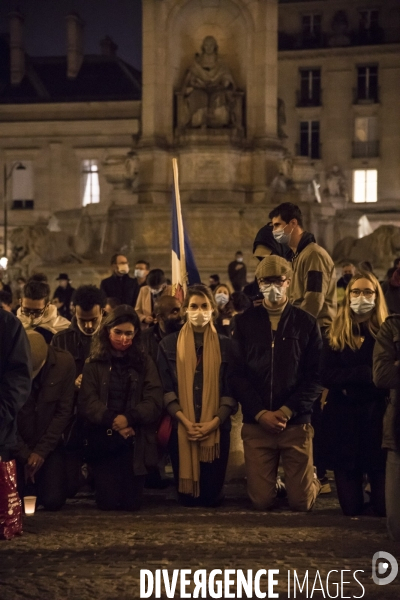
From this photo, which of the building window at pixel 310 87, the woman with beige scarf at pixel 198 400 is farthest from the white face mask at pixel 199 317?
the building window at pixel 310 87

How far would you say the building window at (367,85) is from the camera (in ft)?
202

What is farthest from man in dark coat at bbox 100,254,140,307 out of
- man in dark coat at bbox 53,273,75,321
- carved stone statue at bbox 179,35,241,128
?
carved stone statue at bbox 179,35,241,128

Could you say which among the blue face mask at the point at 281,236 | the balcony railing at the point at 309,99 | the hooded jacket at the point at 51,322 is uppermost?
the balcony railing at the point at 309,99

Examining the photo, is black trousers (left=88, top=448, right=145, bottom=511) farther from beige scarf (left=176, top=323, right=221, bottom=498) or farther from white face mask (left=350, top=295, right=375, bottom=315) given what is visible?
white face mask (left=350, top=295, right=375, bottom=315)

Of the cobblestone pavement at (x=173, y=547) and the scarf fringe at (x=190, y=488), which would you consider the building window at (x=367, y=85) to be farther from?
the cobblestone pavement at (x=173, y=547)

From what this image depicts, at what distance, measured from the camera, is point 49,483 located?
898 centimetres

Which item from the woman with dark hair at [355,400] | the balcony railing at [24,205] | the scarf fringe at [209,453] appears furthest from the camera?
the balcony railing at [24,205]

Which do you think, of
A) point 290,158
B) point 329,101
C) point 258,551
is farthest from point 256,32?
point 329,101

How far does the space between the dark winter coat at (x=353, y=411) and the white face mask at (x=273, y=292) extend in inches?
21.5

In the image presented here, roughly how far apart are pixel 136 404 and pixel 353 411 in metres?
1.64

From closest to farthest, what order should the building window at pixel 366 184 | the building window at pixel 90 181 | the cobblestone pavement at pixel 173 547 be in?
the cobblestone pavement at pixel 173 547 → the building window at pixel 90 181 → the building window at pixel 366 184

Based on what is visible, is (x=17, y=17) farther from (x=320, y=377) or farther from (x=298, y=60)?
(x=320, y=377)

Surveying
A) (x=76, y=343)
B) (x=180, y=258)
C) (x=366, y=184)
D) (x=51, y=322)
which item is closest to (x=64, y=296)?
(x=180, y=258)

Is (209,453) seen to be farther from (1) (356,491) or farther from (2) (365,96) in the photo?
(2) (365,96)
